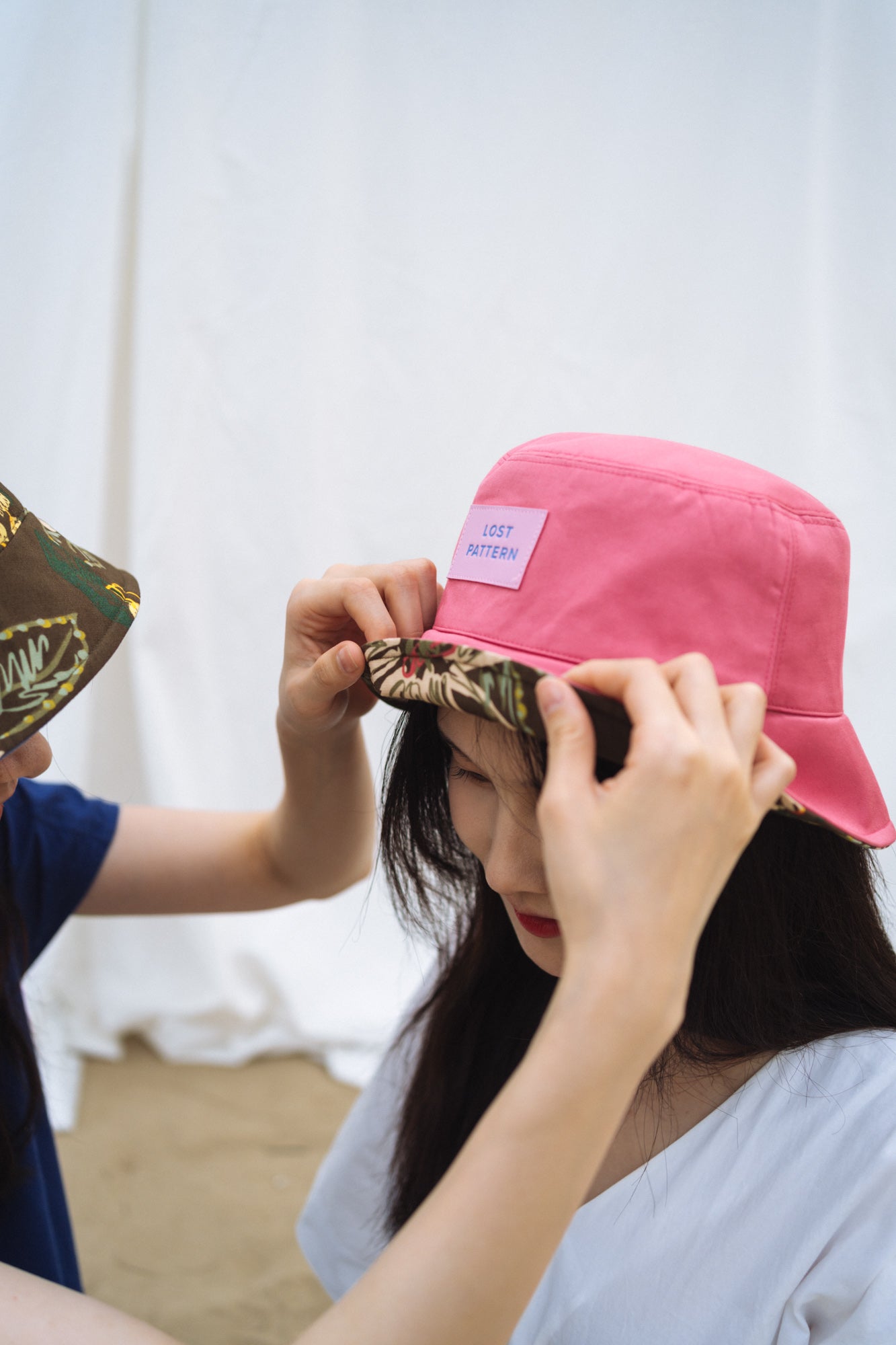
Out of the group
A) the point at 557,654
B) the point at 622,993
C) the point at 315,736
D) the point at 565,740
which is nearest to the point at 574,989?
the point at 622,993

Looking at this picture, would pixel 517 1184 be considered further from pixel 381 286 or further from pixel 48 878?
pixel 381 286

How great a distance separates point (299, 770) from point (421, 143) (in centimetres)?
128

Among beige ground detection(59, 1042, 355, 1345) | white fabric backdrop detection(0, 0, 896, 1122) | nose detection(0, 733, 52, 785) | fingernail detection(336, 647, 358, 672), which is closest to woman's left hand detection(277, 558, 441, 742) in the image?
fingernail detection(336, 647, 358, 672)

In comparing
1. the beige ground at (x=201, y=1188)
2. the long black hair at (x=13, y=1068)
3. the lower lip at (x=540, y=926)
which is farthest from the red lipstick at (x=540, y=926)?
the beige ground at (x=201, y=1188)

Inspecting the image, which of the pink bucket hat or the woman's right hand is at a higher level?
the pink bucket hat

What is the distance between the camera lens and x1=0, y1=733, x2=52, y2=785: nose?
81cm

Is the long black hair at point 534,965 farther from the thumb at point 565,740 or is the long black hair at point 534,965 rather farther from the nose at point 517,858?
the thumb at point 565,740

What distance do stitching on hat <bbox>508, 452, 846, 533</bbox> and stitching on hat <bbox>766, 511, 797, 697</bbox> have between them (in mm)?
24

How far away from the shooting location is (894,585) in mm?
1605

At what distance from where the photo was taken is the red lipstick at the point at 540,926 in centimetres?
78

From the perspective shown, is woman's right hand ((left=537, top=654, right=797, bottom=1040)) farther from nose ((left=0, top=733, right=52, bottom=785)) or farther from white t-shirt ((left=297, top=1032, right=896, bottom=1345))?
nose ((left=0, top=733, right=52, bottom=785))

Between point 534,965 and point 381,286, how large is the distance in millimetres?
1343

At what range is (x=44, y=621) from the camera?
751 mm

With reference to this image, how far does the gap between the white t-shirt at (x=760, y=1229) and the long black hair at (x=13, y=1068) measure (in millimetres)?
526
